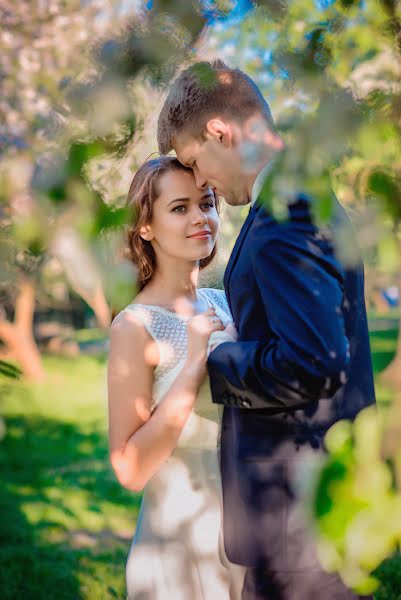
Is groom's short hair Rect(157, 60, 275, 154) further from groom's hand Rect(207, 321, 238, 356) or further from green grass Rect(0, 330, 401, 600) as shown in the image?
green grass Rect(0, 330, 401, 600)

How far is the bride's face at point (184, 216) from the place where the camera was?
232 centimetres

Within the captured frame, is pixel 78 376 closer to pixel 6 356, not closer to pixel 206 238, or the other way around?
pixel 206 238

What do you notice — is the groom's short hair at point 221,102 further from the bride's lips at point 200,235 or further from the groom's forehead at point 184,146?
the bride's lips at point 200,235

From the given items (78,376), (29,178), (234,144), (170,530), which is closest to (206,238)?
(234,144)

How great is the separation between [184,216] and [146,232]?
190 mm

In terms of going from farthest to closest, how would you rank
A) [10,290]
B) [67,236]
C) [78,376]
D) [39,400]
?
[78,376] → [39,400] → [10,290] → [67,236]

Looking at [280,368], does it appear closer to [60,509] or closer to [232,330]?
[232,330]

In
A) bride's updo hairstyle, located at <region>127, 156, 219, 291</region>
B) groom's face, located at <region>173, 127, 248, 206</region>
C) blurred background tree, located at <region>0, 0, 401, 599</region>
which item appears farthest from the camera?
bride's updo hairstyle, located at <region>127, 156, 219, 291</region>

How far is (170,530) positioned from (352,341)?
1.01 m

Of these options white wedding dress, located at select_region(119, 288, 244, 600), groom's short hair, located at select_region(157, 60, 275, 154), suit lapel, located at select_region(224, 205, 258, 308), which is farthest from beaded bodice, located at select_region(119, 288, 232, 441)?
groom's short hair, located at select_region(157, 60, 275, 154)

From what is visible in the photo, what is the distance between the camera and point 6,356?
1.40m

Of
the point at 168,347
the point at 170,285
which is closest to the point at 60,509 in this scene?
the point at 170,285

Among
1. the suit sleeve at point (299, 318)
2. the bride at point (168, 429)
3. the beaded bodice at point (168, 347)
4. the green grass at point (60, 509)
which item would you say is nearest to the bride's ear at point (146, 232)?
the bride at point (168, 429)

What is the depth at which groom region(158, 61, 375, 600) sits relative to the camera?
4.91 feet
